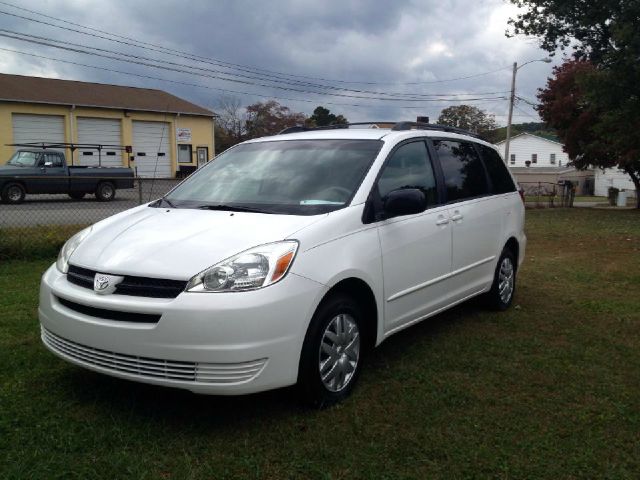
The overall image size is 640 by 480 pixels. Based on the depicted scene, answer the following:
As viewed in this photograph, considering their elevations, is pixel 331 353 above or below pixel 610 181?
above

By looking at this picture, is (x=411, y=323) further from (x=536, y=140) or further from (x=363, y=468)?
(x=536, y=140)

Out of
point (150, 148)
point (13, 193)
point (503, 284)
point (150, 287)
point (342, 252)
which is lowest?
point (503, 284)

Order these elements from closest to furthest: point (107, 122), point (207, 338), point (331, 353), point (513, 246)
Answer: point (207, 338), point (331, 353), point (513, 246), point (107, 122)

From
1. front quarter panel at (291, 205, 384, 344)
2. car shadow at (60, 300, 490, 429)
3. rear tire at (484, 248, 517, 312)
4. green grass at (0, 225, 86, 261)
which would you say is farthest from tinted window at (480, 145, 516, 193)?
green grass at (0, 225, 86, 261)

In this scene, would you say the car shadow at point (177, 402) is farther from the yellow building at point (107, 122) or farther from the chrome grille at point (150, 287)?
the yellow building at point (107, 122)

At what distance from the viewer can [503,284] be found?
6051 millimetres

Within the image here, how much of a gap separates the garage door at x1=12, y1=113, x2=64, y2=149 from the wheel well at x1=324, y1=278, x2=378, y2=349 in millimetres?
34947

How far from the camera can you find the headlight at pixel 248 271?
316 cm

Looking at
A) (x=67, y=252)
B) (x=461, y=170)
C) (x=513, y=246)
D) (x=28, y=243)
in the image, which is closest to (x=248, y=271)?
(x=67, y=252)

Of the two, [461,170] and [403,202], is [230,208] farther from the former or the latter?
[461,170]

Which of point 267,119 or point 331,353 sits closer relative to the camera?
point 331,353

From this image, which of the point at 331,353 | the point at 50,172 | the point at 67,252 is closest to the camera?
the point at 331,353

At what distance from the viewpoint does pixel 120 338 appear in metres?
3.18

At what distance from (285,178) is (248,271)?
4.11 ft
